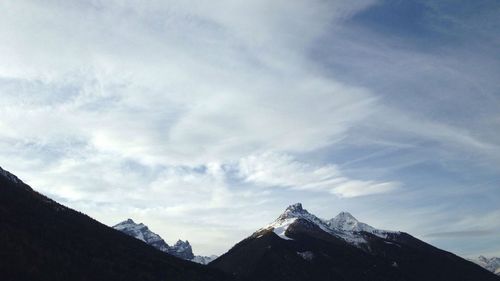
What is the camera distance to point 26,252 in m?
200

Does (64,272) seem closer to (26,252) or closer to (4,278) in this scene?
(26,252)

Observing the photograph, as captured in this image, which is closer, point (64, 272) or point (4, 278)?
point (4, 278)

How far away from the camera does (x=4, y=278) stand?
551 ft

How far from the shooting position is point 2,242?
198875 mm

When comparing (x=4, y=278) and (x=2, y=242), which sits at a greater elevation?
(x=2, y=242)

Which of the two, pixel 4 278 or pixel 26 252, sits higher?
pixel 26 252

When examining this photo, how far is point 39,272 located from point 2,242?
24.7 m

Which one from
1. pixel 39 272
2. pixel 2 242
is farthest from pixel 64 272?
pixel 2 242

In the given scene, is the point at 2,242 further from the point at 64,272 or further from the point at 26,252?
the point at 64,272

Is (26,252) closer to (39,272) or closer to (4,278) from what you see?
(39,272)

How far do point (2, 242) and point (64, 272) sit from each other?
29.2 metres

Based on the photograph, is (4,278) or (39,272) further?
(39,272)

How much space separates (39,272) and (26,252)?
52.9ft

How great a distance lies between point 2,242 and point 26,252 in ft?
35.3
